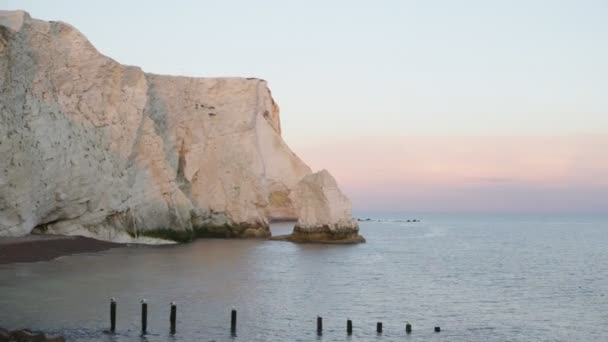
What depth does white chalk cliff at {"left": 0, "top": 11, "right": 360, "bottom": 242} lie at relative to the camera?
43.5 meters

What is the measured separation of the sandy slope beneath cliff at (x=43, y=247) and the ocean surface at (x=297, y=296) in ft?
3.78

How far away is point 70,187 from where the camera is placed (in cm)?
4781

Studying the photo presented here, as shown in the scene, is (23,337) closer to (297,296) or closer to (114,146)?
(297,296)

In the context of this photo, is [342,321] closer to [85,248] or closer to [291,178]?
[85,248]

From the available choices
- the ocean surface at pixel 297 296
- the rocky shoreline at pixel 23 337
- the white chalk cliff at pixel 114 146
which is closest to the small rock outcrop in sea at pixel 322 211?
the white chalk cliff at pixel 114 146

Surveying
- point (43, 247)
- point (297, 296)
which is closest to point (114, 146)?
point (43, 247)

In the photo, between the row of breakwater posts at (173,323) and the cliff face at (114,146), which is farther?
the cliff face at (114,146)

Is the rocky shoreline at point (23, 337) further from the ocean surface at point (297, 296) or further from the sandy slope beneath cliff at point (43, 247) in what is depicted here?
the sandy slope beneath cliff at point (43, 247)

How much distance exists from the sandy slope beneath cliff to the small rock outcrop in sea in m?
16.1

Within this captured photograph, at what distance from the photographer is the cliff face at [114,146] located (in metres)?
43.5

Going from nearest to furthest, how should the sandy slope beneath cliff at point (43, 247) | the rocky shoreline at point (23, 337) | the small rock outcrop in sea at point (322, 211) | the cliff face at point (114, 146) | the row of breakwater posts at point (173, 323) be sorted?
the rocky shoreline at point (23, 337)
the row of breakwater posts at point (173, 323)
the sandy slope beneath cliff at point (43, 247)
the cliff face at point (114, 146)
the small rock outcrop in sea at point (322, 211)

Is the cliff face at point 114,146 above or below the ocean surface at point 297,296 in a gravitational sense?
above

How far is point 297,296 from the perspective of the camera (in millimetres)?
33062

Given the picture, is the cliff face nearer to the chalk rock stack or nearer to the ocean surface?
the ocean surface
